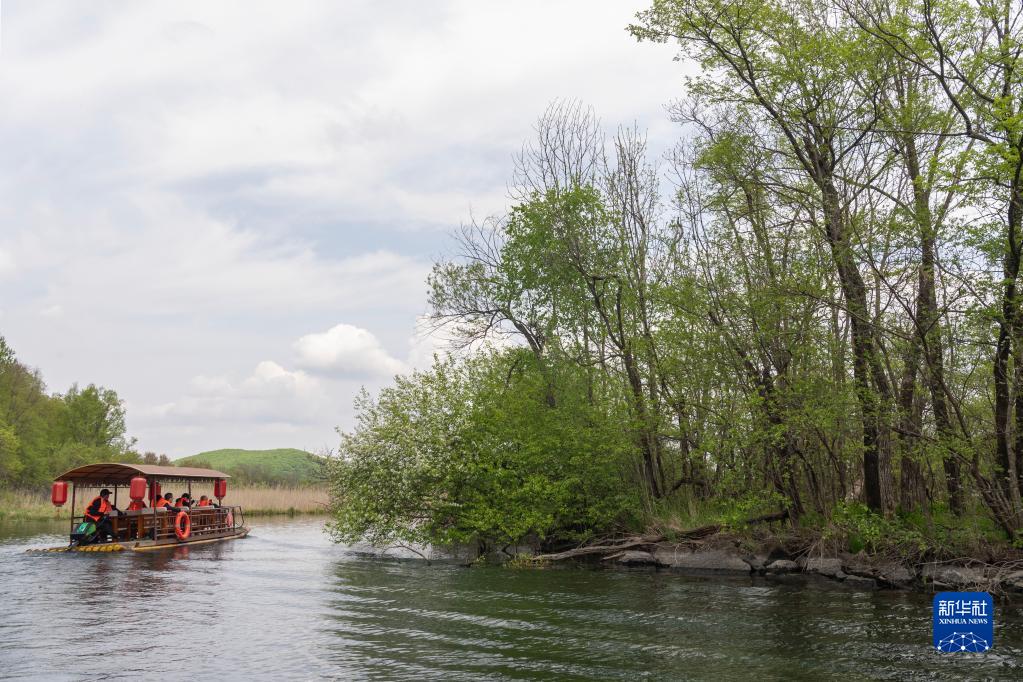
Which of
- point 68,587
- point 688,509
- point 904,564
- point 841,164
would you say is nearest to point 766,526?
point 688,509

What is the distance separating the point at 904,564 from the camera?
1883cm

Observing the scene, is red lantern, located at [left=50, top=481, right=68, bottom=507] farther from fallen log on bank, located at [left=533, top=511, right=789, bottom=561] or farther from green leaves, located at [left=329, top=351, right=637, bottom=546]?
fallen log on bank, located at [left=533, top=511, right=789, bottom=561]

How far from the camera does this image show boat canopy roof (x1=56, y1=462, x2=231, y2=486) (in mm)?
27844

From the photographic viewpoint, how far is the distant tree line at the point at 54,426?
57.2m

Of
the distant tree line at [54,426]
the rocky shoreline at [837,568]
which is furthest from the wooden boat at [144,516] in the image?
the distant tree line at [54,426]

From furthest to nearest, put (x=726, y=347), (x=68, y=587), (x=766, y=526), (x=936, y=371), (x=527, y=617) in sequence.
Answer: (x=766, y=526) → (x=726, y=347) → (x=68, y=587) → (x=936, y=371) → (x=527, y=617)

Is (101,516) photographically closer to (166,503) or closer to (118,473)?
(118,473)

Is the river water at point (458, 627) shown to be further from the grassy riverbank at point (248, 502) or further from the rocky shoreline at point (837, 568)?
the grassy riverbank at point (248, 502)

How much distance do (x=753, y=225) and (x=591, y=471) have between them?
9.30 m

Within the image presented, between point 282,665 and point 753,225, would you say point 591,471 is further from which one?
point 282,665

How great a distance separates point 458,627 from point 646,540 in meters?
11.7

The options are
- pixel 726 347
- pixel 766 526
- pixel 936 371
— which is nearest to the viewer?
pixel 936 371

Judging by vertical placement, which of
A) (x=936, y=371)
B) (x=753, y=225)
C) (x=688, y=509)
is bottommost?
(x=688, y=509)

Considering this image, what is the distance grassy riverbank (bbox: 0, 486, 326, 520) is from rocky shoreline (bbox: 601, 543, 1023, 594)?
25.3 m
